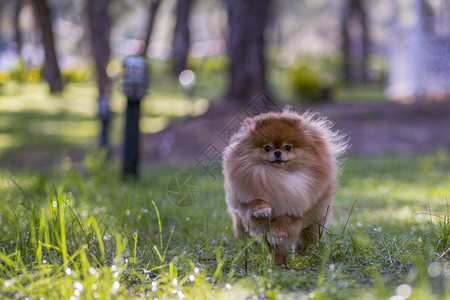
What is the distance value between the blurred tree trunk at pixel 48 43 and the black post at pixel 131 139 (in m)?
15.3

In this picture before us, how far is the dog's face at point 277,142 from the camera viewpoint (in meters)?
3.27

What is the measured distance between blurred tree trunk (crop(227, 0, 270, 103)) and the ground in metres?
0.61

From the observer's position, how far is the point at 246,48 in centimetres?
1272

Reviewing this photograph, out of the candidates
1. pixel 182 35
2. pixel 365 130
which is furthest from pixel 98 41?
pixel 182 35

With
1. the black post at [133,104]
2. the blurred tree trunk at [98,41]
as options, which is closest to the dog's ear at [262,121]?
the black post at [133,104]

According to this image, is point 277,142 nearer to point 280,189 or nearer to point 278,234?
point 280,189

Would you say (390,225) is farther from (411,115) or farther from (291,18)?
(291,18)

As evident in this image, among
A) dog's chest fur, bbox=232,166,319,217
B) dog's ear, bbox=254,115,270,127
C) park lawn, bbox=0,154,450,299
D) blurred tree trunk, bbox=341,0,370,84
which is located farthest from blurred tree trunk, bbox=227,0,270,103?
blurred tree trunk, bbox=341,0,370,84

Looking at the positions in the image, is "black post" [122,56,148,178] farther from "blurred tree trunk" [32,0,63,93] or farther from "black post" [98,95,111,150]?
"blurred tree trunk" [32,0,63,93]

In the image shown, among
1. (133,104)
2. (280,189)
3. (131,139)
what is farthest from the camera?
(131,139)

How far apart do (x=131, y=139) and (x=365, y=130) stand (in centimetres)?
658

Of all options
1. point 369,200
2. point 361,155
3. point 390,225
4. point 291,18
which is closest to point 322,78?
point 361,155

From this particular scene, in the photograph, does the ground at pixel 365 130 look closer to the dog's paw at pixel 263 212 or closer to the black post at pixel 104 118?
the black post at pixel 104 118

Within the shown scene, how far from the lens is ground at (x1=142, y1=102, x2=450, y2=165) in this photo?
1130 cm
